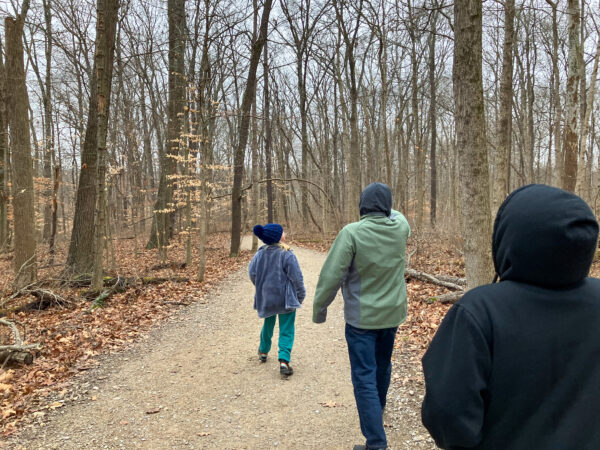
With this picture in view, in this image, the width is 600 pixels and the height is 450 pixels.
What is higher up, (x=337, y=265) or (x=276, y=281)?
(x=337, y=265)

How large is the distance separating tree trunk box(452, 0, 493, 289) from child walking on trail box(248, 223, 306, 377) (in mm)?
2165

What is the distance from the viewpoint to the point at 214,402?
14.2ft

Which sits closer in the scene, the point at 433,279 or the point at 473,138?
the point at 473,138

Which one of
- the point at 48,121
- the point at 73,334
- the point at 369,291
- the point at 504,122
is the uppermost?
the point at 48,121

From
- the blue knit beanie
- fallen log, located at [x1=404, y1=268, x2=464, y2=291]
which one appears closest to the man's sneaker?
the blue knit beanie

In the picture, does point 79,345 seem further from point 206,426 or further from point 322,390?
point 322,390

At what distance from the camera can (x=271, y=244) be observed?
496cm

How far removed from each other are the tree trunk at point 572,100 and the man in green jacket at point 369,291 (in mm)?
9667

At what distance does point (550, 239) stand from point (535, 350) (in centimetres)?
37

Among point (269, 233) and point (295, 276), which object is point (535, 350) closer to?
point (295, 276)

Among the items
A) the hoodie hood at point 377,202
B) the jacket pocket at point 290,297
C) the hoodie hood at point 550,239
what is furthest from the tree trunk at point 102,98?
the hoodie hood at point 550,239

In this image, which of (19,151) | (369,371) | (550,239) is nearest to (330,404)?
(369,371)

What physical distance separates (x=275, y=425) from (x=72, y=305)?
6.34 metres

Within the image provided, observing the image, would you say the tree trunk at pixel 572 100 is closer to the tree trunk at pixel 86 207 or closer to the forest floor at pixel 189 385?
the forest floor at pixel 189 385
